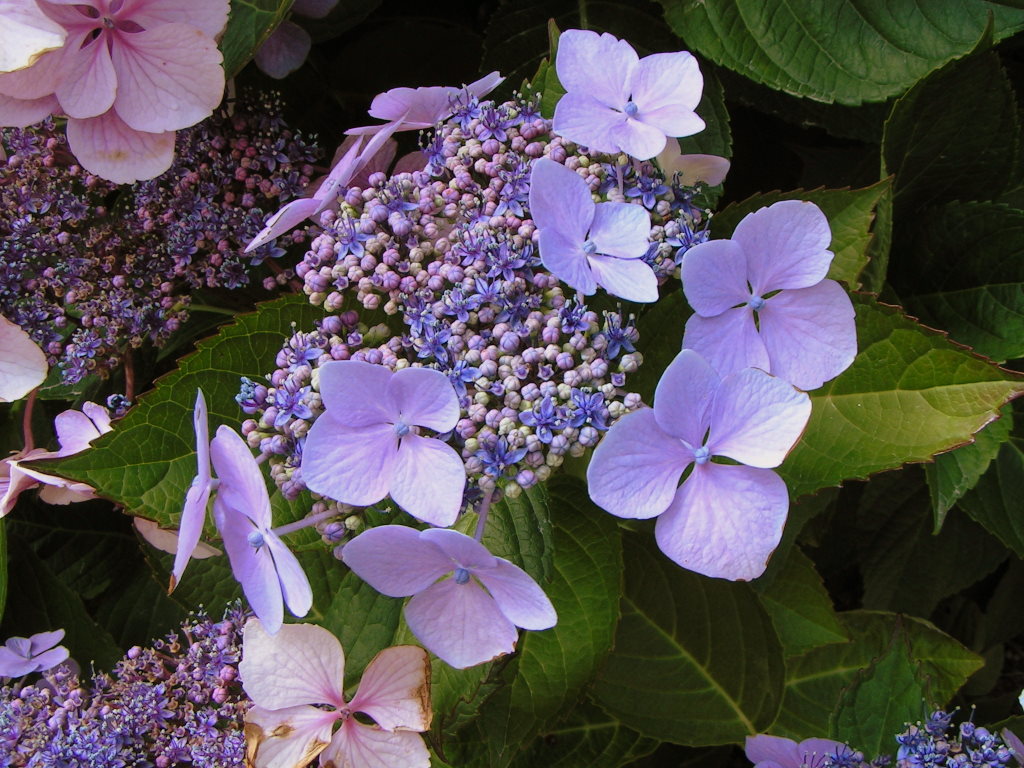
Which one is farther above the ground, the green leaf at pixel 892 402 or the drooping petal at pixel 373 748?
the green leaf at pixel 892 402

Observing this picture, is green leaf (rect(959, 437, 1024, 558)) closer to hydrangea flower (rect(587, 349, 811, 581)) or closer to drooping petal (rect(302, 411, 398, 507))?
hydrangea flower (rect(587, 349, 811, 581))

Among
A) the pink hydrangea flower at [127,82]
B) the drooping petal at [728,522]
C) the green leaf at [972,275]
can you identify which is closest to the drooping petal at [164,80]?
the pink hydrangea flower at [127,82]

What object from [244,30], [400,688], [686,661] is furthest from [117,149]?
[686,661]

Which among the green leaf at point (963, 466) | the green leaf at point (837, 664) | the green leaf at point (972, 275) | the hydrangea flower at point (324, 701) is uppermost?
the green leaf at point (972, 275)

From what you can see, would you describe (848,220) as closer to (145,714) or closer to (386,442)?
(386,442)

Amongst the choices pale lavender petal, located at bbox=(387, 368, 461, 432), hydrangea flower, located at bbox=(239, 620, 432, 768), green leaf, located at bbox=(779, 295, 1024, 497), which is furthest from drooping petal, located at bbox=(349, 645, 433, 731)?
green leaf, located at bbox=(779, 295, 1024, 497)

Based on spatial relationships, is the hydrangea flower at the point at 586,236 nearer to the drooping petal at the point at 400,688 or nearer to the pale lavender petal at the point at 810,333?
the pale lavender petal at the point at 810,333
